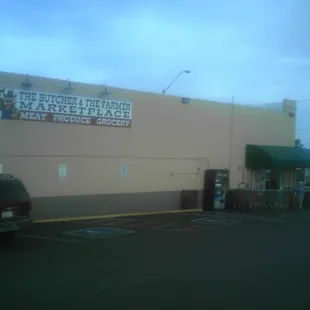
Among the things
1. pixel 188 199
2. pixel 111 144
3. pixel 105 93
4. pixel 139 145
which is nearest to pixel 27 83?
pixel 105 93

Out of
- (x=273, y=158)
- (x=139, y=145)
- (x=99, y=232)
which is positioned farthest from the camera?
(x=273, y=158)

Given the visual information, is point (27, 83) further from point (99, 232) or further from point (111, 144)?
point (99, 232)

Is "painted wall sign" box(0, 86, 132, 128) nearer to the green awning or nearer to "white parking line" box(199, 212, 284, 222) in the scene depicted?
"white parking line" box(199, 212, 284, 222)

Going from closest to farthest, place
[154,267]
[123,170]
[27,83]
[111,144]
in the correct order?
1. [154,267]
2. [27,83]
3. [111,144]
4. [123,170]

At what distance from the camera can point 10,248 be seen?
11.4 meters

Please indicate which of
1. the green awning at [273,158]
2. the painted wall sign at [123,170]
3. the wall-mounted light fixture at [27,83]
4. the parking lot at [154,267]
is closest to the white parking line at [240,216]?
the parking lot at [154,267]

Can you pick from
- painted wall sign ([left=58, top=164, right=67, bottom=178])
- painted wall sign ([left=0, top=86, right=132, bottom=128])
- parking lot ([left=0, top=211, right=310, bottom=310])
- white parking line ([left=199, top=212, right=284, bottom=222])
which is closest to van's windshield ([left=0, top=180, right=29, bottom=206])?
parking lot ([left=0, top=211, right=310, bottom=310])

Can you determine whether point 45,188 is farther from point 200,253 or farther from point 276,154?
point 276,154

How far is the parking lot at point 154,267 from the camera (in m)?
7.00

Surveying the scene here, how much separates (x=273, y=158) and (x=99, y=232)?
42.1ft

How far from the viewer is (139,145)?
67.7 feet

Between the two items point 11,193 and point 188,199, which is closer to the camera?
point 11,193

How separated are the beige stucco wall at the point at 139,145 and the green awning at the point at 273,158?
491mm

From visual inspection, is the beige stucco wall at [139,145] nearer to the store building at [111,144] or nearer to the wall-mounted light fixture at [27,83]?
the store building at [111,144]
